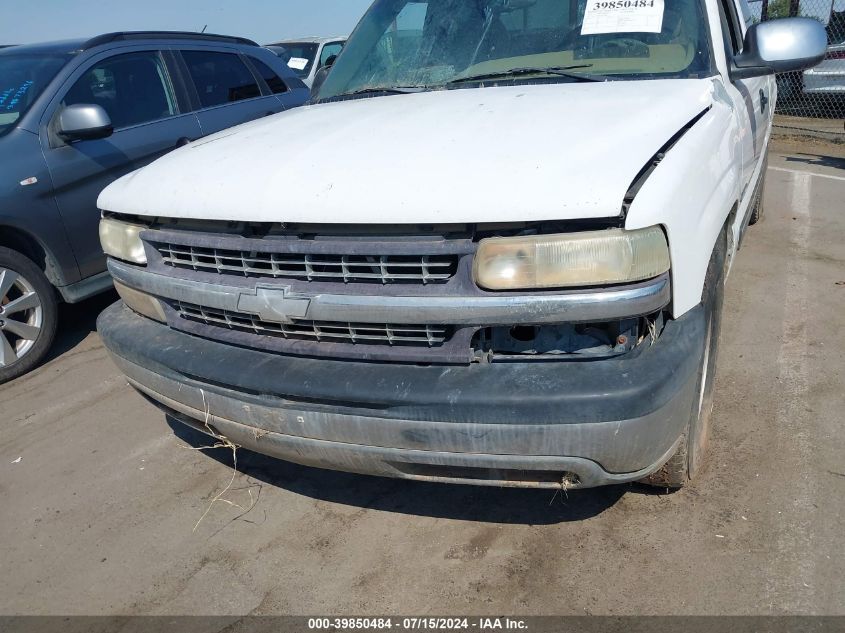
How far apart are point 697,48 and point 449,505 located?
6.80 feet

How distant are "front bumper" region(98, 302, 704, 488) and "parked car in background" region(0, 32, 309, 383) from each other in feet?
8.24

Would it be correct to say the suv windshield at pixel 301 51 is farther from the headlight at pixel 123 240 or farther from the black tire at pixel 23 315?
the headlight at pixel 123 240

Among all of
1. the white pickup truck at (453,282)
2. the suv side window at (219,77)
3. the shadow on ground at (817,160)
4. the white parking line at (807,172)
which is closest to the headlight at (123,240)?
the white pickup truck at (453,282)

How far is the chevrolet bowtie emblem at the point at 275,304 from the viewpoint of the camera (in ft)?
7.15

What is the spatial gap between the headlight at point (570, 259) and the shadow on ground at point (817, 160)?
27.3ft

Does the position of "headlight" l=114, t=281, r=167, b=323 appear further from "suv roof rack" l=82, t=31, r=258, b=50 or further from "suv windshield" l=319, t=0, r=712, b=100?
"suv roof rack" l=82, t=31, r=258, b=50

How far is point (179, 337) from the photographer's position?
2596 millimetres

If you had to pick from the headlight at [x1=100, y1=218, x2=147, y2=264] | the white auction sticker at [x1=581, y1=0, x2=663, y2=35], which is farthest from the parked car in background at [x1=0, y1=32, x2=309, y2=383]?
the white auction sticker at [x1=581, y1=0, x2=663, y2=35]

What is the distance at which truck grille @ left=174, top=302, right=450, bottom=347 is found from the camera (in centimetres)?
212

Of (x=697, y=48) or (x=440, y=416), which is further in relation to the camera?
(x=697, y=48)

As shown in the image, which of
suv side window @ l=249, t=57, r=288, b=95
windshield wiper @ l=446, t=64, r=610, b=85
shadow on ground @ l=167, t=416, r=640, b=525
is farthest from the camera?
suv side window @ l=249, t=57, r=288, b=95

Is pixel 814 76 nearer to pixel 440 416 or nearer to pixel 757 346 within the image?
pixel 757 346

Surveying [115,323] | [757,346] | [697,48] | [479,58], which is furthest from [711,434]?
[115,323]

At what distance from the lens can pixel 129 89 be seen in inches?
201
